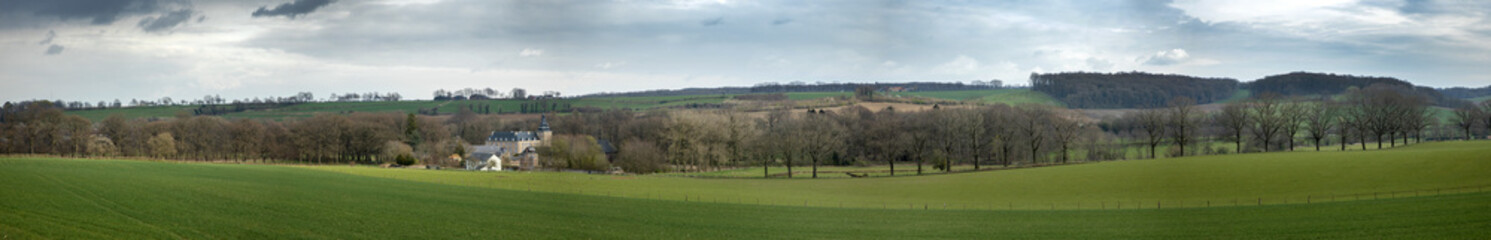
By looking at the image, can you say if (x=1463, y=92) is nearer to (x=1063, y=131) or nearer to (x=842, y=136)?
(x=1063, y=131)

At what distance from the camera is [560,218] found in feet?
72.5

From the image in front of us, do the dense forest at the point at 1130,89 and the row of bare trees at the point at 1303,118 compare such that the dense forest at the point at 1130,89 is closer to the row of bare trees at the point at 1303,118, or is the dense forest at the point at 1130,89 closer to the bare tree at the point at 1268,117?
the row of bare trees at the point at 1303,118

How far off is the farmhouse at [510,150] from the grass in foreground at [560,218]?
35.7 meters

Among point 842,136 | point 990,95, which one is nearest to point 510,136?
point 842,136

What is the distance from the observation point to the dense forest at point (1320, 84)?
67688 millimetres

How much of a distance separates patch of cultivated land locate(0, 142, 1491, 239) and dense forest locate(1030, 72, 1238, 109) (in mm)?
40821

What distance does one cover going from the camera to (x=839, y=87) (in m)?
130

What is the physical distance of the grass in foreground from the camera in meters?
17.8

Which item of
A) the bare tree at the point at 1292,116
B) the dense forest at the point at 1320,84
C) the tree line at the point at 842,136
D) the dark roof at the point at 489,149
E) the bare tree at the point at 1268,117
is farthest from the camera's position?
the dark roof at the point at 489,149

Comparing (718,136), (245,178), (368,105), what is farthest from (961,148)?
(368,105)

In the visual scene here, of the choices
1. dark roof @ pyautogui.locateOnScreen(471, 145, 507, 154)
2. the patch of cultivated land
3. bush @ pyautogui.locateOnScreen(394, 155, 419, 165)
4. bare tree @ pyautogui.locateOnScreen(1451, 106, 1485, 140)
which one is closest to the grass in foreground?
the patch of cultivated land

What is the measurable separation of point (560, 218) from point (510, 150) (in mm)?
65504

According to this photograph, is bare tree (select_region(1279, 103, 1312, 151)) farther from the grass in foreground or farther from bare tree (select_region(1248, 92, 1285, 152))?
the grass in foreground

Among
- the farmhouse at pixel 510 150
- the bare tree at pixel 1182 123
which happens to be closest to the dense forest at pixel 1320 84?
the bare tree at pixel 1182 123
